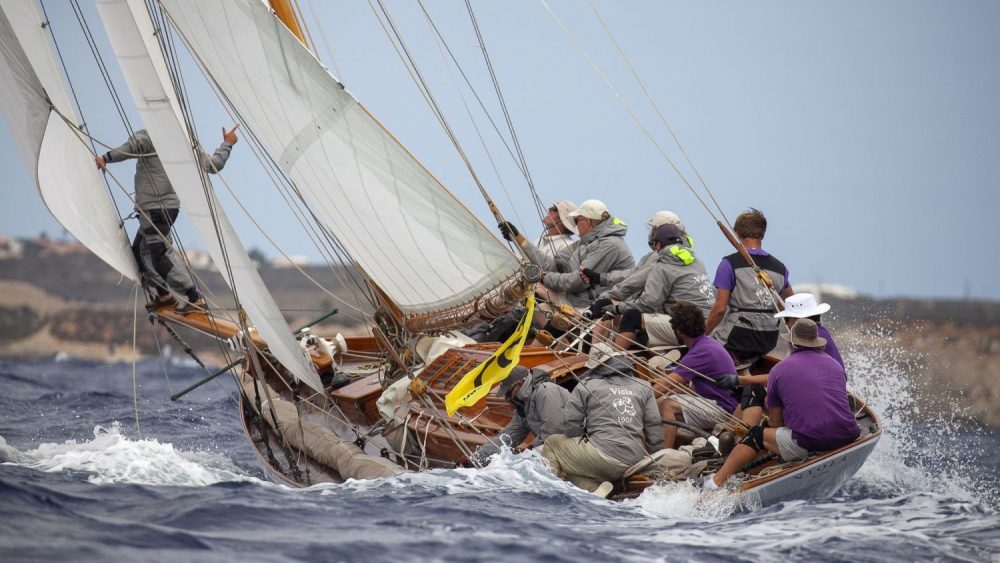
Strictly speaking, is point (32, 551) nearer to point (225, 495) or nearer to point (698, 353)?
point (225, 495)

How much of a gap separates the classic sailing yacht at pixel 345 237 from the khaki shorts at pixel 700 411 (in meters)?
0.09

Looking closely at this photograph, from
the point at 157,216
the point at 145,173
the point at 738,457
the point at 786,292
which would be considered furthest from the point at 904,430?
the point at 145,173

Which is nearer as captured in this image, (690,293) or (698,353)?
(698,353)

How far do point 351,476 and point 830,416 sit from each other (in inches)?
137

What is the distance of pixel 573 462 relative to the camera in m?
7.92

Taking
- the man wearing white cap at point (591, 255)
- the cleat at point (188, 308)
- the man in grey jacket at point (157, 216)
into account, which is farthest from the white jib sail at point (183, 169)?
the man wearing white cap at point (591, 255)

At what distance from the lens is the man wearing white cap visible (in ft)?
36.6

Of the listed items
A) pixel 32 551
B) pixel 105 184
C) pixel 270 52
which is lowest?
pixel 32 551

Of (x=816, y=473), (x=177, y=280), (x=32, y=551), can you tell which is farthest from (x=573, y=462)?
(x=177, y=280)

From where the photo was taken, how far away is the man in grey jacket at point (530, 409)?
323 inches

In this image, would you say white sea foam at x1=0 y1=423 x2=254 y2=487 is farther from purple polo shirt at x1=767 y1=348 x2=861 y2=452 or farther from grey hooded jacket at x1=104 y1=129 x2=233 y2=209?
purple polo shirt at x1=767 y1=348 x2=861 y2=452

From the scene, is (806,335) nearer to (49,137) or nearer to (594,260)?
(594,260)

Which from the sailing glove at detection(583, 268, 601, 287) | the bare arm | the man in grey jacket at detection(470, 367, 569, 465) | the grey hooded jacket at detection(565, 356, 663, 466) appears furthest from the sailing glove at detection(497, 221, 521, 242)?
the bare arm

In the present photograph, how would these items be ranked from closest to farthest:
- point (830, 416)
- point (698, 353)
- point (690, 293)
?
1. point (830, 416)
2. point (698, 353)
3. point (690, 293)
